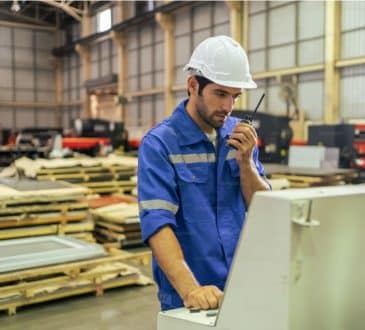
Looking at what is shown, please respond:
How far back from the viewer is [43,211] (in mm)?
5590

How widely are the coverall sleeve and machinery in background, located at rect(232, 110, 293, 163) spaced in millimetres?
8239

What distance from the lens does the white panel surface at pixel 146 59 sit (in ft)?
60.1

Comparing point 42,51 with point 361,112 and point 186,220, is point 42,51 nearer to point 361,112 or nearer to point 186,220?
point 361,112

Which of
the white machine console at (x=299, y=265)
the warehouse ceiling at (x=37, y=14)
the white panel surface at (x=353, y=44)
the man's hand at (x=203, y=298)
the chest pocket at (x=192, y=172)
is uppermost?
the warehouse ceiling at (x=37, y=14)

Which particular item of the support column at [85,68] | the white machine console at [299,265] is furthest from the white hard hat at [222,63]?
the support column at [85,68]

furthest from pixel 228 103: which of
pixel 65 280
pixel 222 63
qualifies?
pixel 65 280

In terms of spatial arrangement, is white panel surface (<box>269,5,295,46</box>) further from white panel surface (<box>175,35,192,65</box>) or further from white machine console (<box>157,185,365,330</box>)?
white machine console (<box>157,185,365,330</box>)

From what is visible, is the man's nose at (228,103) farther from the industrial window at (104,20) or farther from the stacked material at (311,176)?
the industrial window at (104,20)

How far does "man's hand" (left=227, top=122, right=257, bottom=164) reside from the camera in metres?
1.81

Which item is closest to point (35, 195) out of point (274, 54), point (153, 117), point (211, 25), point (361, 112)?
point (361, 112)

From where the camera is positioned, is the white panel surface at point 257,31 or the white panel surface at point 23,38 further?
the white panel surface at point 23,38

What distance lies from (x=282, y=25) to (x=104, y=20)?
9808 millimetres

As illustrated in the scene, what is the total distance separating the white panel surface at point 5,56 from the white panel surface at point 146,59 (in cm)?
783

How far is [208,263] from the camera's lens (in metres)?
1.82
